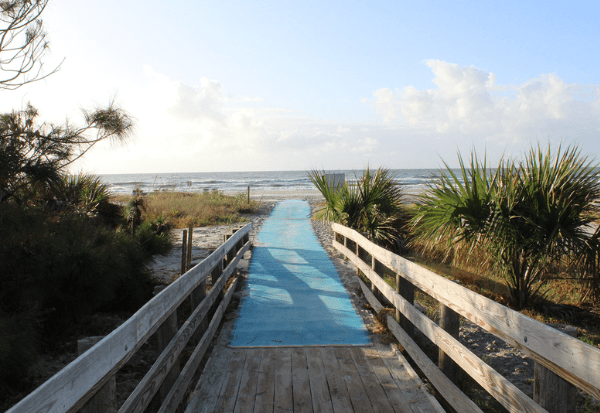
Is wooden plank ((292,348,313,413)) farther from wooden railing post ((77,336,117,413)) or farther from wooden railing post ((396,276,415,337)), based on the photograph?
wooden railing post ((77,336,117,413))

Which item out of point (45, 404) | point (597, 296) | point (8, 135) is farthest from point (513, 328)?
point (8, 135)

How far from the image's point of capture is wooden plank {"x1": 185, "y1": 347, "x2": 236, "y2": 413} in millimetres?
3188

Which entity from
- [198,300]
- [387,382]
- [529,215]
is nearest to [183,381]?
[198,300]

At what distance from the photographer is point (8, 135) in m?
4.69

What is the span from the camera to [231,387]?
3.50 meters

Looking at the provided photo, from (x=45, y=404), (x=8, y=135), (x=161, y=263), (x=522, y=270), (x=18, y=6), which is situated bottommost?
(x=161, y=263)

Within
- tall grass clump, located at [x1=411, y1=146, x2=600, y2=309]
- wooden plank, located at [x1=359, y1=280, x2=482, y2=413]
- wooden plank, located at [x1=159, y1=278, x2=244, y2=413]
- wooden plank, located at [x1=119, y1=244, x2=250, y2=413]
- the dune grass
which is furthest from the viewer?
the dune grass

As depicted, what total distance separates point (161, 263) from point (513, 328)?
799cm

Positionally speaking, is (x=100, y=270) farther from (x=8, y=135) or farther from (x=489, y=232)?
(x=489, y=232)

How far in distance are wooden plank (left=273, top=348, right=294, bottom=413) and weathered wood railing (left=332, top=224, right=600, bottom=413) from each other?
116 cm

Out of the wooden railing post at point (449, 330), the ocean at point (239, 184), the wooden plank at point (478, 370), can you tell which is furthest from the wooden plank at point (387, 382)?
the ocean at point (239, 184)

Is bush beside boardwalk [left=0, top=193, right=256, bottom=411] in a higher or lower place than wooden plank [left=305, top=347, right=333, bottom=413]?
higher

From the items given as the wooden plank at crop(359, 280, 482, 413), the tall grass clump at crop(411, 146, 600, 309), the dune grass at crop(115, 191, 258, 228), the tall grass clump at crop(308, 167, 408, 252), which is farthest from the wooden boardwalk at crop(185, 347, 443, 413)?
the dune grass at crop(115, 191, 258, 228)

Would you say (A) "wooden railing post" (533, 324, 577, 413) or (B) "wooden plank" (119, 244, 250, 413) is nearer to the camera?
(A) "wooden railing post" (533, 324, 577, 413)
